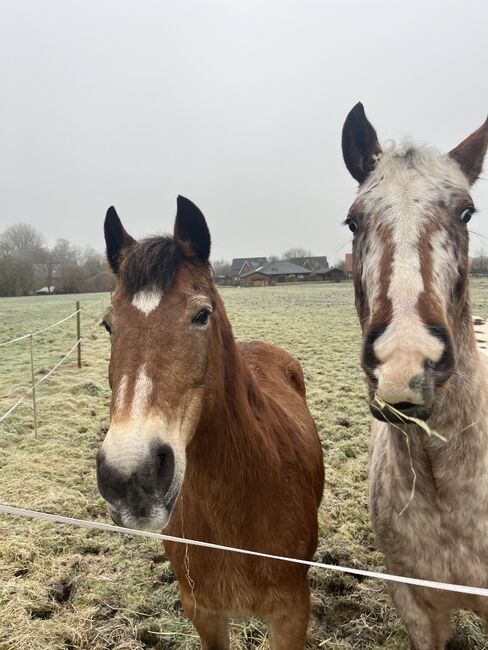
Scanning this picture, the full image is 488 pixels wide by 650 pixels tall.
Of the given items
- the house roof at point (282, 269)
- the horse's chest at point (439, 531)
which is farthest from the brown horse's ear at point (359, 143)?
the house roof at point (282, 269)

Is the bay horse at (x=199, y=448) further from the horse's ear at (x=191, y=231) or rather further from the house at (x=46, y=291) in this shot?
the house at (x=46, y=291)

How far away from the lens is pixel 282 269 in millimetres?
79938

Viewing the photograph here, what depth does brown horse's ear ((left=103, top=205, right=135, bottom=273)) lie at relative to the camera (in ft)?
6.97

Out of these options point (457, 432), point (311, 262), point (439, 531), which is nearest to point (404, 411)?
point (457, 432)

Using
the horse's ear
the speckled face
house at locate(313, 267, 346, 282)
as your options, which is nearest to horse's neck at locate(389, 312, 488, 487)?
the speckled face

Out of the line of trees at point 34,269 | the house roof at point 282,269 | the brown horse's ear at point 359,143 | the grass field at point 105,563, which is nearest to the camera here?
the brown horse's ear at point 359,143

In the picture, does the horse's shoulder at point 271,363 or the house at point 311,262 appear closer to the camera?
the horse's shoulder at point 271,363

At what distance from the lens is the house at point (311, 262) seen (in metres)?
83.2

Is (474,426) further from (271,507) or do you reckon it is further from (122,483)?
(122,483)

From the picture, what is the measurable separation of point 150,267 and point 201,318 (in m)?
0.32

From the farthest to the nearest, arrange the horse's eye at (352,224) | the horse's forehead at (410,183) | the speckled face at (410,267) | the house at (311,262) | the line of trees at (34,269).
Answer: the house at (311,262), the line of trees at (34,269), the horse's eye at (352,224), the horse's forehead at (410,183), the speckled face at (410,267)

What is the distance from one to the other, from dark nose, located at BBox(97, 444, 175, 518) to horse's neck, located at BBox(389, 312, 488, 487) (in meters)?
1.15

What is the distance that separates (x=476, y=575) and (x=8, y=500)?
178 inches

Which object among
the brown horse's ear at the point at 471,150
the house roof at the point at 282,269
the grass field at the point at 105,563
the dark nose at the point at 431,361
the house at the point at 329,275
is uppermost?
the house roof at the point at 282,269
